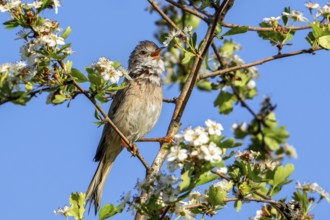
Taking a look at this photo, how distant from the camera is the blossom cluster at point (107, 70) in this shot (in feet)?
15.1

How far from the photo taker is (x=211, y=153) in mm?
3596

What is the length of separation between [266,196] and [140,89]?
3142 mm

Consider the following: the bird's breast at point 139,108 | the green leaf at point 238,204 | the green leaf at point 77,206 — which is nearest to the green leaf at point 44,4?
the green leaf at point 77,206

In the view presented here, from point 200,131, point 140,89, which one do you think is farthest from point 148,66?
point 200,131

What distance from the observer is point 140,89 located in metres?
7.45

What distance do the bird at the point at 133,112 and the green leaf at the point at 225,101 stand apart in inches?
36.0

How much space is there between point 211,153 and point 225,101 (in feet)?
10.6

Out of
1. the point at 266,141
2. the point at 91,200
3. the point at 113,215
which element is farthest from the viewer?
the point at 91,200

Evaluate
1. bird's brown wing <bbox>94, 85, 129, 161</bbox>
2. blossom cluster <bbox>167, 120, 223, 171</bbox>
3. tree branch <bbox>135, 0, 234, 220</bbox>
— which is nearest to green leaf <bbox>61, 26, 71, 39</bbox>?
tree branch <bbox>135, 0, 234, 220</bbox>

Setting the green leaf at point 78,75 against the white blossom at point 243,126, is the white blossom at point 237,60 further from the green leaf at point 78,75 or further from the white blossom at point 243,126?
the green leaf at point 78,75

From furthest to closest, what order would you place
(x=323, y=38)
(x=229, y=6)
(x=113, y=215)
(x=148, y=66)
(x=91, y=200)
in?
1. (x=148, y=66)
2. (x=91, y=200)
3. (x=229, y=6)
4. (x=323, y=38)
5. (x=113, y=215)

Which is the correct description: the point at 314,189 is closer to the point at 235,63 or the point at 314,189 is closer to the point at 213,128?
the point at 213,128

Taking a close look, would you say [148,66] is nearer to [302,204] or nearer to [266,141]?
[266,141]

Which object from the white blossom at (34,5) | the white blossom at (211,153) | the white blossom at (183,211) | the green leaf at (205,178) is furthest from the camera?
the white blossom at (34,5)
